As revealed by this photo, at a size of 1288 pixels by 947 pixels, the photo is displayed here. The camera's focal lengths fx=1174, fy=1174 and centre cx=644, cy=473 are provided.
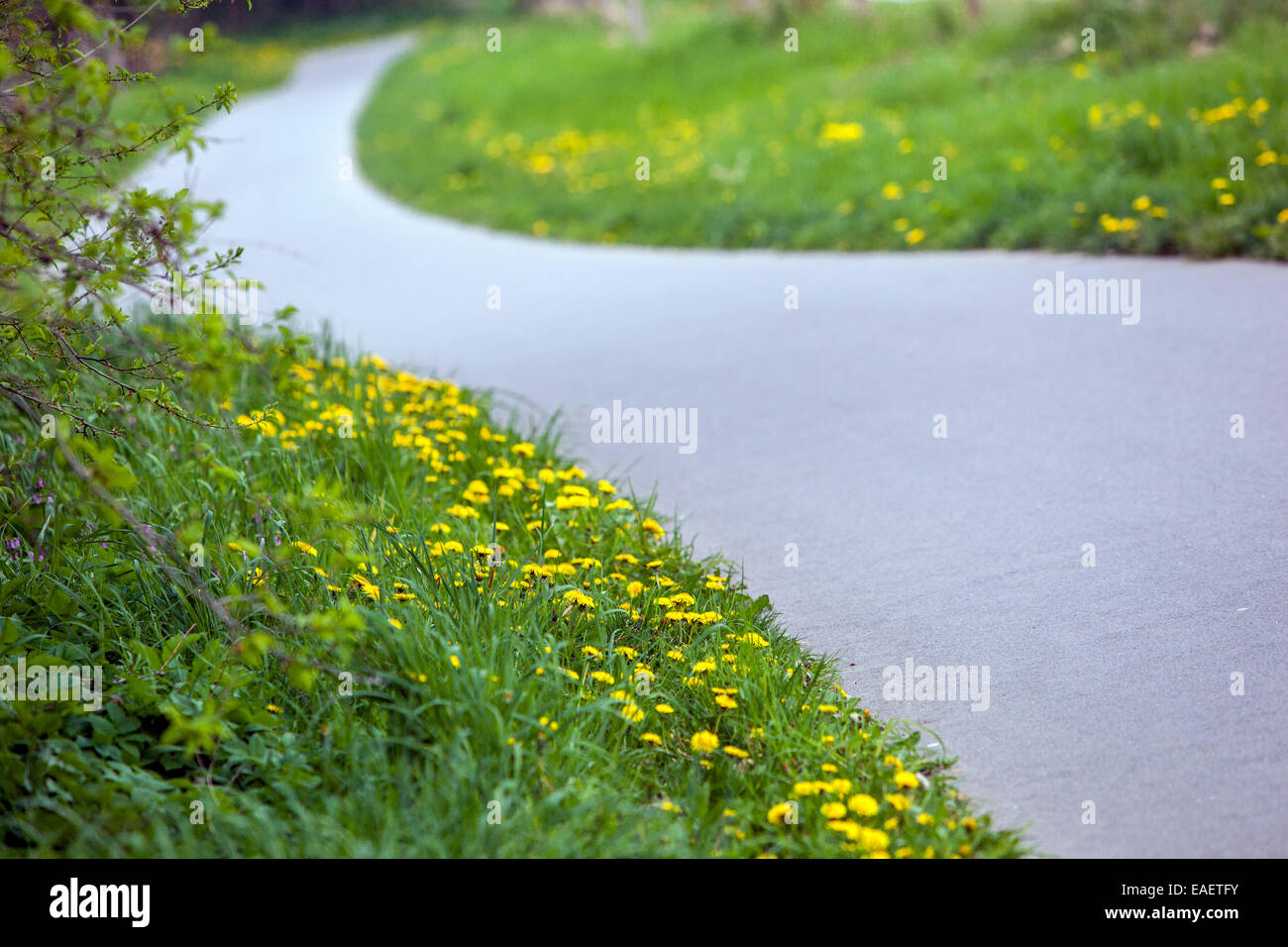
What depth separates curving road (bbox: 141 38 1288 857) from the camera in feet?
10.1

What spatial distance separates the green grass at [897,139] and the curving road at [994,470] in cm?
55

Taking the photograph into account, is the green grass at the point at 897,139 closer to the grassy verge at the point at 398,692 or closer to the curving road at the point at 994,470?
the curving road at the point at 994,470

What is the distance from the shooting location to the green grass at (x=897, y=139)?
26.3 ft

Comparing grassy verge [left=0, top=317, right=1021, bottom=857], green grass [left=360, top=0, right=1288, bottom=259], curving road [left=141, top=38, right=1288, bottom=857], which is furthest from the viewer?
green grass [left=360, top=0, right=1288, bottom=259]

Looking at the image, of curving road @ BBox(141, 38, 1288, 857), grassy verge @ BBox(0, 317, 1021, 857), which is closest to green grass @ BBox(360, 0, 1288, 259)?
curving road @ BBox(141, 38, 1288, 857)

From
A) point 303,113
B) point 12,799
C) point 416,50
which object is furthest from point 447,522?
point 416,50

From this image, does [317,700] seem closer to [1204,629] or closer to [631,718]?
[631,718]

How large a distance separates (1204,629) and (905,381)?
278cm

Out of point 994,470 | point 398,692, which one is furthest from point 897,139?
point 398,692

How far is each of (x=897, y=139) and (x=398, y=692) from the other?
8944 millimetres

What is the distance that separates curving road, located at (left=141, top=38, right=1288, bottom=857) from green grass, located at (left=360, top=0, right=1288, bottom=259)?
55 centimetres

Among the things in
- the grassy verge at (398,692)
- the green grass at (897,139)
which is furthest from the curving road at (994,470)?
the green grass at (897,139)

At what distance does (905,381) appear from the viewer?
6.11 metres

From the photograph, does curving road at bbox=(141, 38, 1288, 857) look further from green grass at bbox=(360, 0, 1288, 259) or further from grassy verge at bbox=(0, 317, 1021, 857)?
green grass at bbox=(360, 0, 1288, 259)
